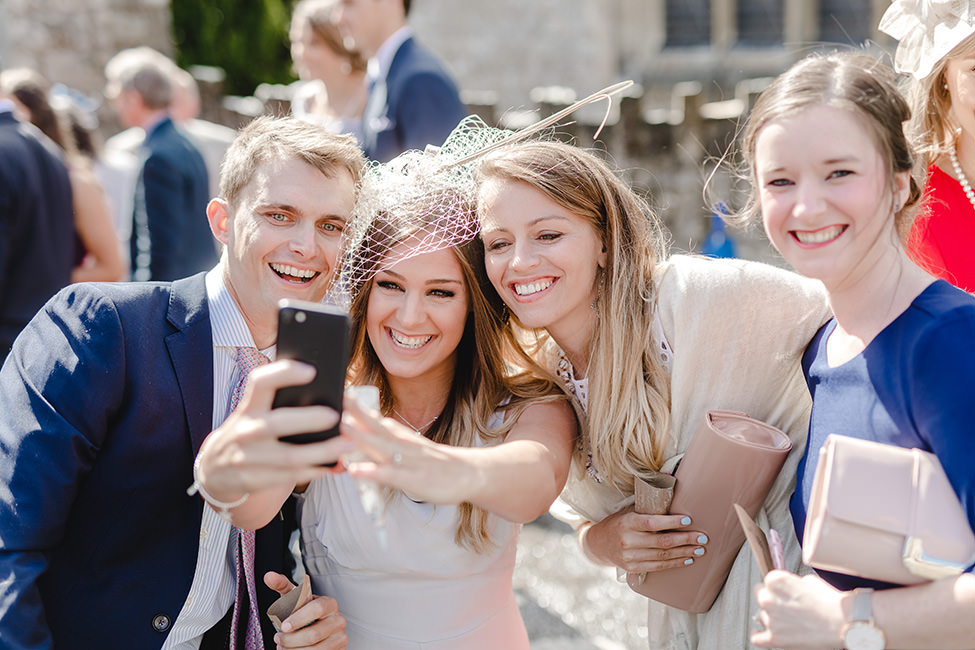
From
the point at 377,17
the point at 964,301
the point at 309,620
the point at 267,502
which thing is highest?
the point at 377,17

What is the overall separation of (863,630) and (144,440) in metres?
1.66

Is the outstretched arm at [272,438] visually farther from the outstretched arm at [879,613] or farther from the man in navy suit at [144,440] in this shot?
the outstretched arm at [879,613]

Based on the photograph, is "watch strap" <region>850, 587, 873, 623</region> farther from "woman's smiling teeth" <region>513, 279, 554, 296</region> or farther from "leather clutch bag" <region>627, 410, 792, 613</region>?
"woman's smiling teeth" <region>513, 279, 554, 296</region>

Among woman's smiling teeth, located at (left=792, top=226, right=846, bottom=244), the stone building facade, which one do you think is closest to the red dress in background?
woman's smiling teeth, located at (left=792, top=226, right=846, bottom=244)

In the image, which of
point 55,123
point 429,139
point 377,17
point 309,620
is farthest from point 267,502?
point 55,123

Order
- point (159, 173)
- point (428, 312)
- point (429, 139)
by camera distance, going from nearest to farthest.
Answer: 1. point (428, 312)
2. point (429, 139)
3. point (159, 173)

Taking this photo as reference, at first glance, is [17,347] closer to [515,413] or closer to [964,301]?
[515,413]

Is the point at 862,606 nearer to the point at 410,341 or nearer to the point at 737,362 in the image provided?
the point at 737,362

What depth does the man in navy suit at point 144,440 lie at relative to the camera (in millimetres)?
2100

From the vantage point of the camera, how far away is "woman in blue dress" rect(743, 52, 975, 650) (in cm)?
160

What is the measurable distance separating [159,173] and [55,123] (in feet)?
2.55

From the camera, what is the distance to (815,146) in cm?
179

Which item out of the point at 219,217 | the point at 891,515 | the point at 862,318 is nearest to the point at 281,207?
the point at 219,217

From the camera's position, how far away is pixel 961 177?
2.51 m
